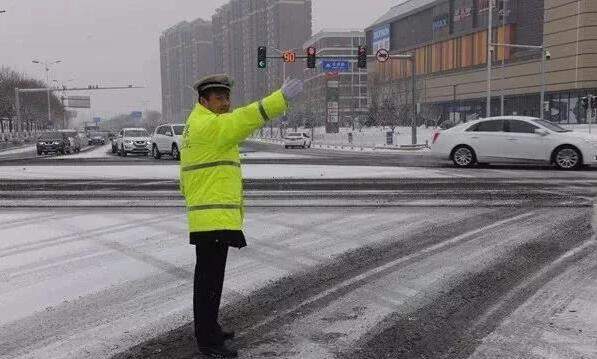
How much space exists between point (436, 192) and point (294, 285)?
6.80m

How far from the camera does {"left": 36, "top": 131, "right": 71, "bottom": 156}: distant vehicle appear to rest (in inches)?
1356

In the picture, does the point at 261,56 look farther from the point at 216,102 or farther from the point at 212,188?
the point at 212,188

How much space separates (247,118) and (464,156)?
1466 cm

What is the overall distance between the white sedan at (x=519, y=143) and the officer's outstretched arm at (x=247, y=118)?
13.9m

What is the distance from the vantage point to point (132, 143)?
102 ft

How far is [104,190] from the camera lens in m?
12.6

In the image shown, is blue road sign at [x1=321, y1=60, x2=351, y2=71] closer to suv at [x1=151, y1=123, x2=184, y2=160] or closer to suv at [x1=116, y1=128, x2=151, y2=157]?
suv at [x1=116, y1=128, x2=151, y2=157]

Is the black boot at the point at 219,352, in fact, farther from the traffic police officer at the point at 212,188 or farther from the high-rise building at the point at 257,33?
the high-rise building at the point at 257,33

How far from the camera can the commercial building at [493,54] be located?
6297 cm

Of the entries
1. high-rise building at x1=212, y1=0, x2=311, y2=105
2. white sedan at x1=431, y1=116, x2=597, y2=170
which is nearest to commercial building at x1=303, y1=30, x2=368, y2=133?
high-rise building at x1=212, y1=0, x2=311, y2=105

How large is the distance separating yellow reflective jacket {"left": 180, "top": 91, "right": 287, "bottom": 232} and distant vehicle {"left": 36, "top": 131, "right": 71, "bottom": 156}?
111ft

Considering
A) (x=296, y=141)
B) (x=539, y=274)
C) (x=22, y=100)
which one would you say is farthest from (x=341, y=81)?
(x=539, y=274)

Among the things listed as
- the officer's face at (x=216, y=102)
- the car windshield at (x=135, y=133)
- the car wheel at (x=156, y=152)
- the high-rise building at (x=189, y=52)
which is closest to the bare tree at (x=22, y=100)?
the car windshield at (x=135, y=133)

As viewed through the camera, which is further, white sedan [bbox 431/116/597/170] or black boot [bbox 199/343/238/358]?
white sedan [bbox 431/116/597/170]
